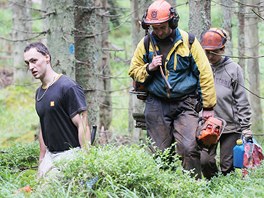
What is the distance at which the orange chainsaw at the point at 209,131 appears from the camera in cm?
732

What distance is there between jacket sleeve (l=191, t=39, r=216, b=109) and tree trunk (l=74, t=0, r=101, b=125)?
356cm

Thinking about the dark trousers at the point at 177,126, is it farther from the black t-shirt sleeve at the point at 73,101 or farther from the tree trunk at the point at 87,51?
the tree trunk at the point at 87,51

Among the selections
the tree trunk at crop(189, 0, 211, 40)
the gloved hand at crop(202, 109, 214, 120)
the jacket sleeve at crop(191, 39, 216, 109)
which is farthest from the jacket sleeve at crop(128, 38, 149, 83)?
the tree trunk at crop(189, 0, 211, 40)

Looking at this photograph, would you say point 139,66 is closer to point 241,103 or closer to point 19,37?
point 241,103

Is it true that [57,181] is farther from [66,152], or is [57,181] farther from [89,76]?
[89,76]

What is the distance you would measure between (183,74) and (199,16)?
2.08m

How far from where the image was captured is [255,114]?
1603cm

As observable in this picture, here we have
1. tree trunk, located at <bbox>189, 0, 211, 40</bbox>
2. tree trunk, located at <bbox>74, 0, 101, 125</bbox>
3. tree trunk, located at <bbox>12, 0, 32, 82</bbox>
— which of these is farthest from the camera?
tree trunk, located at <bbox>12, 0, 32, 82</bbox>

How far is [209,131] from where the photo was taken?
7277mm

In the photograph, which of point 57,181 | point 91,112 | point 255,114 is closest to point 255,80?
point 255,114

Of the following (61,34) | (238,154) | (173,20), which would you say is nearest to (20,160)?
(61,34)

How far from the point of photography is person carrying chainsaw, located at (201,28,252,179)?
833 centimetres

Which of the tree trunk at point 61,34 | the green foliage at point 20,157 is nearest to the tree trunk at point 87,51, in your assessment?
the green foliage at point 20,157

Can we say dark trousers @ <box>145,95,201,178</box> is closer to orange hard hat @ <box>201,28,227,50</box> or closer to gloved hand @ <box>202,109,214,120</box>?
gloved hand @ <box>202,109,214,120</box>
